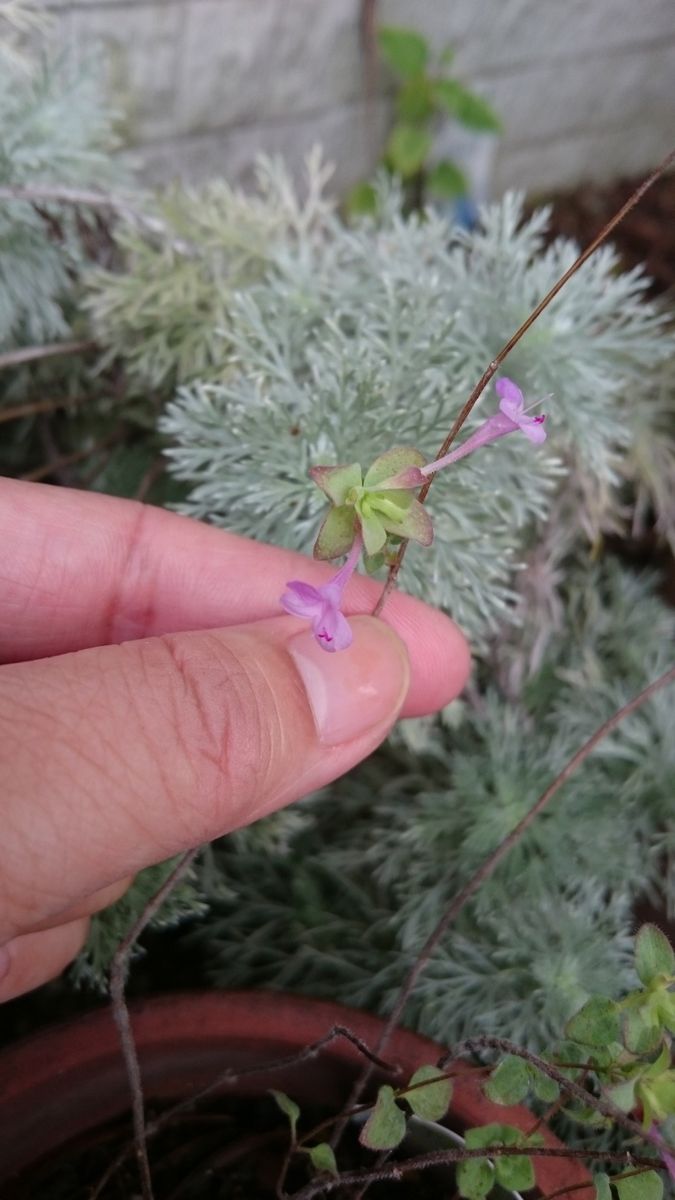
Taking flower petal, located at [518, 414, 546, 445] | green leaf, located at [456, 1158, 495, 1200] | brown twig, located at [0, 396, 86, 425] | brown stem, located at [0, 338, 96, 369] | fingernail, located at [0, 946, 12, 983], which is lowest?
fingernail, located at [0, 946, 12, 983]

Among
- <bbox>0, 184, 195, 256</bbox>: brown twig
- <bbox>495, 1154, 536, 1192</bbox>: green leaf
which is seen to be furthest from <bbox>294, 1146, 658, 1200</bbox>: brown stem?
<bbox>0, 184, 195, 256</bbox>: brown twig

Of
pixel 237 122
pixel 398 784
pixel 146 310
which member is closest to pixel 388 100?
pixel 237 122

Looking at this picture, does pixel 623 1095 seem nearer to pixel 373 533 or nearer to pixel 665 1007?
pixel 665 1007

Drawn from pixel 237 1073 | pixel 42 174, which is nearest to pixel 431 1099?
pixel 237 1073

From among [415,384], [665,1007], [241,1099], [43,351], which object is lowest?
[241,1099]

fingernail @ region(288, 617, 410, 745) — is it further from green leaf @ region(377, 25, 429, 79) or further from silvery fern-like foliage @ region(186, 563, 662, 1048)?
green leaf @ region(377, 25, 429, 79)

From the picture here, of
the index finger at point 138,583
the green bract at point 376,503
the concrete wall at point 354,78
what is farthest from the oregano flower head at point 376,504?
the concrete wall at point 354,78
